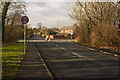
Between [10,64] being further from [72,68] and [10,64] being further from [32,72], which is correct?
[72,68]

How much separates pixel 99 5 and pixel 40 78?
18059 millimetres

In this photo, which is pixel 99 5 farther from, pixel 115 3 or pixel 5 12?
pixel 5 12

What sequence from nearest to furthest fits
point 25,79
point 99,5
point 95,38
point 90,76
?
1. point 25,79
2. point 90,76
3. point 95,38
4. point 99,5

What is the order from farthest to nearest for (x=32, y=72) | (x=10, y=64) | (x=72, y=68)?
(x=10, y=64), (x=72, y=68), (x=32, y=72)

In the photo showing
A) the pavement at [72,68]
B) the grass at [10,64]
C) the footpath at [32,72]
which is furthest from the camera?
the grass at [10,64]

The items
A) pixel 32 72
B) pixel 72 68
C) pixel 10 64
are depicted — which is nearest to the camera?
pixel 32 72

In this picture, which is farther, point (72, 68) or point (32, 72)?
point (72, 68)

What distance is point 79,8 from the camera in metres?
26.1

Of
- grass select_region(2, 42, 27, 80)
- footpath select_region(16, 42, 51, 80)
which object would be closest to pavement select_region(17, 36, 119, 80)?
footpath select_region(16, 42, 51, 80)

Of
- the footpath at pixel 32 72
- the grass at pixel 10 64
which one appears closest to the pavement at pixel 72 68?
the footpath at pixel 32 72

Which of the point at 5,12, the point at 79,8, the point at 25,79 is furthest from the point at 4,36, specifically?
the point at 25,79

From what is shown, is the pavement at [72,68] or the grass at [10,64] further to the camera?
the grass at [10,64]

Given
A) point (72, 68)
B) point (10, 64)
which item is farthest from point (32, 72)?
point (10, 64)

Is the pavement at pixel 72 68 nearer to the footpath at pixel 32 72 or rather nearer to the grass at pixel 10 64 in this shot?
the footpath at pixel 32 72
